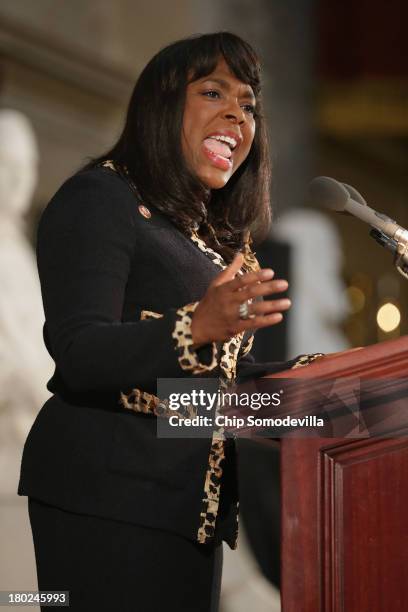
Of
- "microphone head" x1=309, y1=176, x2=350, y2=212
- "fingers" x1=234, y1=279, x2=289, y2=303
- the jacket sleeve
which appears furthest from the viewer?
"microphone head" x1=309, y1=176, x2=350, y2=212

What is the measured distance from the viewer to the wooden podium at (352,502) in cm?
136

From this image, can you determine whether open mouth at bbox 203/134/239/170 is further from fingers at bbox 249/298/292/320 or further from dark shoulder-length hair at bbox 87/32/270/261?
fingers at bbox 249/298/292/320

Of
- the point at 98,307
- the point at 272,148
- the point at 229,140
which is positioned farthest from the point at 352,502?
the point at 272,148

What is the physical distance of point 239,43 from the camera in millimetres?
1736

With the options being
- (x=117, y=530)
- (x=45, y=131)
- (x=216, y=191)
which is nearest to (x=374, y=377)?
(x=117, y=530)

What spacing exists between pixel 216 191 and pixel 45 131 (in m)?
3.62

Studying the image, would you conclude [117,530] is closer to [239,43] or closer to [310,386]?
[310,386]

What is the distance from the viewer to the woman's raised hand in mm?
1252

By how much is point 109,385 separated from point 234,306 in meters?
0.22

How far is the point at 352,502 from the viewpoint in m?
1.38

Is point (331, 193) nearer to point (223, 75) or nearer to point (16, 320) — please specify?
point (223, 75)

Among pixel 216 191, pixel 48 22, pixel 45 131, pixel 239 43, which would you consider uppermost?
pixel 48 22

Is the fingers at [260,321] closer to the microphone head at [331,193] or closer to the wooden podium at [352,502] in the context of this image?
the wooden podium at [352,502]

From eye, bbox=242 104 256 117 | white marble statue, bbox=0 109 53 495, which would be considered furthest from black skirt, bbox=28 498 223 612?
white marble statue, bbox=0 109 53 495
